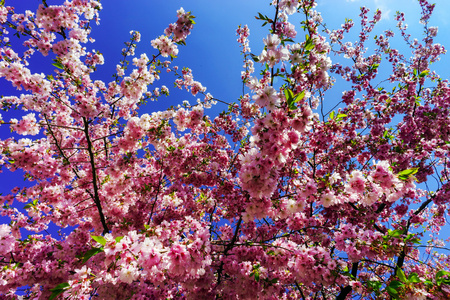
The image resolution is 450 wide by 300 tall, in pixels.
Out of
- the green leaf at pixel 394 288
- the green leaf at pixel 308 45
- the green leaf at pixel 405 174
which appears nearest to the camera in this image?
the green leaf at pixel 394 288

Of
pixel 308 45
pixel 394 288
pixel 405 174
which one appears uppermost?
pixel 308 45

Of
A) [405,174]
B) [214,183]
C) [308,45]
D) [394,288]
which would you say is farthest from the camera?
[214,183]

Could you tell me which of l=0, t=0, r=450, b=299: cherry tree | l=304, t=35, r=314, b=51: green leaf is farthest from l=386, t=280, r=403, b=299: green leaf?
l=304, t=35, r=314, b=51: green leaf

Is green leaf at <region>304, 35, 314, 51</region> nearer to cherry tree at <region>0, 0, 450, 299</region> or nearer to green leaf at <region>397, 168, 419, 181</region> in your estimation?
cherry tree at <region>0, 0, 450, 299</region>

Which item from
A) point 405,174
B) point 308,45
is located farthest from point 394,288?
point 308,45

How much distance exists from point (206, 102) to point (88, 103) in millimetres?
4309

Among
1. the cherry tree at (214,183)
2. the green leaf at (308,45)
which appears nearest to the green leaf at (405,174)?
the cherry tree at (214,183)

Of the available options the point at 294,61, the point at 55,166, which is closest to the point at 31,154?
the point at 55,166

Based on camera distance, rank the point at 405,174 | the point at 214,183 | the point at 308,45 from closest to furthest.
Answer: the point at 405,174 → the point at 308,45 → the point at 214,183

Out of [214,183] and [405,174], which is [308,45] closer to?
[405,174]

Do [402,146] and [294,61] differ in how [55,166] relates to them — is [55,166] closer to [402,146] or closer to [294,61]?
[294,61]

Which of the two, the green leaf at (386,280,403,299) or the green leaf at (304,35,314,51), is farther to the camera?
the green leaf at (304,35,314,51)

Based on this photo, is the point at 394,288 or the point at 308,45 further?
the point at 308,45

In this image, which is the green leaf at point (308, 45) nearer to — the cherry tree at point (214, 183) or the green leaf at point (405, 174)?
the cherry tree at point (214, 183)
